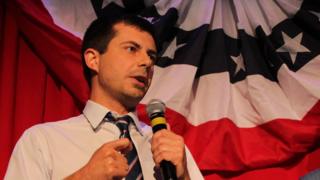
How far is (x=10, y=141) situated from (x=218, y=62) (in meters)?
0.71

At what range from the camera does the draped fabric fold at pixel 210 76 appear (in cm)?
141

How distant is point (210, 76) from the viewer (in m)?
1.54

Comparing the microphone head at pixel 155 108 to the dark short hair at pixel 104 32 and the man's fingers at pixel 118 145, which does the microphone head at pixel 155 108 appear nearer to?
the man's fingers at pixel 118 145

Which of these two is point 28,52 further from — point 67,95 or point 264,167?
point 264,167

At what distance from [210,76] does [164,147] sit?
2.34 ft

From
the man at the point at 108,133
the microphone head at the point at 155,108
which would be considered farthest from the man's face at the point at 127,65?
the microphone head at the point at 155,108

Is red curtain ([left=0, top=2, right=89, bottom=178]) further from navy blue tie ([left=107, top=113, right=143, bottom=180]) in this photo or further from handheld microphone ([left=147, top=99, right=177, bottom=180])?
handheld microphone ([left=147, top=99, right=177, bottom=180])

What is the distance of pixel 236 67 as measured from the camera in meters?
1.58

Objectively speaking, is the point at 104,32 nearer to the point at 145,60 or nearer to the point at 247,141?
the point at 145,60

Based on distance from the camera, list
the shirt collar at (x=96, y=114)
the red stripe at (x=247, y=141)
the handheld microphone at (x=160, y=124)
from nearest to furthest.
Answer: the handheld microphone at (x=160, y=124)
the shirt collar at (x=96, y=114)
the red stripe at (x=247, y=141)

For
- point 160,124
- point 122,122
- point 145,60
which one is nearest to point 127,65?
point 145,60

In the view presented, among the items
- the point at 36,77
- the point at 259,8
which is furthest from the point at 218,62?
the point at 36,77

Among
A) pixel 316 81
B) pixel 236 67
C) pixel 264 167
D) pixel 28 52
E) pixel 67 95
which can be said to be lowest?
pixel 264 167

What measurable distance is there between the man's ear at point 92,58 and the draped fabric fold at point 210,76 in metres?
0.21
